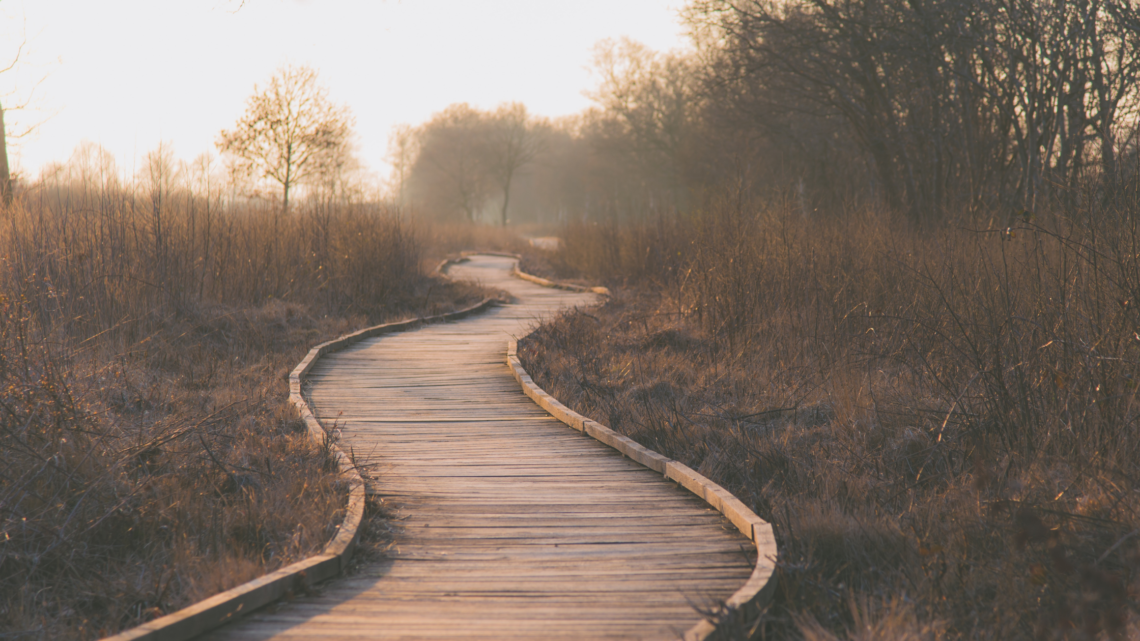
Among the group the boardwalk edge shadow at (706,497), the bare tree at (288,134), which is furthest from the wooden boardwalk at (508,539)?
the bare tree at (288,134)

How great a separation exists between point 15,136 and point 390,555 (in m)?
9.37

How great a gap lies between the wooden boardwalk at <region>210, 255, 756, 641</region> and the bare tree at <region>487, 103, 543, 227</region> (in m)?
41.2

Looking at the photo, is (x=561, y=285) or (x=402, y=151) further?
(x=402, y=151)

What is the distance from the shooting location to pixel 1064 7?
8.55m

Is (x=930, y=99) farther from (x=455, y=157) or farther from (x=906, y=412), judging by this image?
(x=455, y=157)

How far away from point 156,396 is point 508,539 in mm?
3731

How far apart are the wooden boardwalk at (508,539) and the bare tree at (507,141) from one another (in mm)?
41235

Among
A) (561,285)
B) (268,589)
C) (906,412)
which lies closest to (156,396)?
(268,589)

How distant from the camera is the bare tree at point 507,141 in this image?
4634 cm

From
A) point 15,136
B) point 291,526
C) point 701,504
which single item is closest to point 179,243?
point 15,136

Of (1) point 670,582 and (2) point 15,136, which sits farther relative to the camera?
(2) point 15,136

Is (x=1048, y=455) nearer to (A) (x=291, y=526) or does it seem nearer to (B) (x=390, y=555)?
(B) (x=390, y=555)

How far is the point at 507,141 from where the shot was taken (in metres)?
46.4

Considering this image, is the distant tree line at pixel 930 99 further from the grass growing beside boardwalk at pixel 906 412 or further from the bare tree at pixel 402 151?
the bare tree at pixel 402 151
